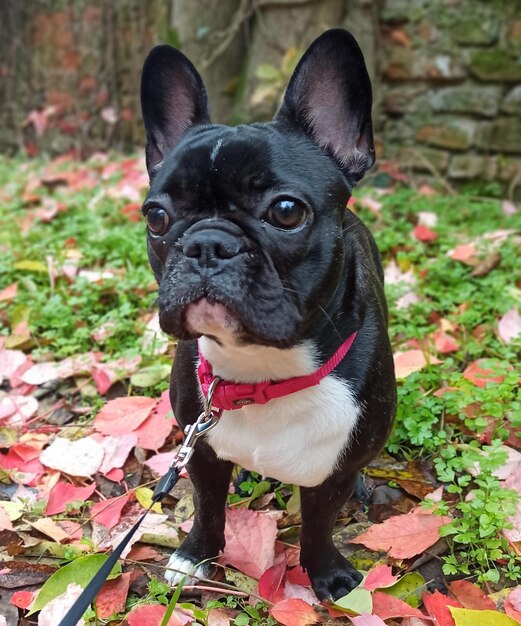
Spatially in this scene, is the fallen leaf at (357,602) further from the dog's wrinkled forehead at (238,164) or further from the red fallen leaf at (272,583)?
the dog's wrinkled forehead at (238,164)

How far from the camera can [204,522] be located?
194 centimetres

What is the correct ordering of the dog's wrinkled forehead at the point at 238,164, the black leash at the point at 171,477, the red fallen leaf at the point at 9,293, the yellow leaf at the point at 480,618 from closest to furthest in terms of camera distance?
the black leash at the point at 171,477 → the dog's wrinkled forehead at the point at 238,164 → the yellow leaf at the point at 480,618 → the red fallen leaf at the point at 9,293

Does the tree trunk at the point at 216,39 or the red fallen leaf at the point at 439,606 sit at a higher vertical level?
the tree trunk at the point at 216,39

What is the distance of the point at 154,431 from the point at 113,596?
681 millimetres

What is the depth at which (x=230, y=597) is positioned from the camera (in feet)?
6.07

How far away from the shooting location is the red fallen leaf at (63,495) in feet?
7.04

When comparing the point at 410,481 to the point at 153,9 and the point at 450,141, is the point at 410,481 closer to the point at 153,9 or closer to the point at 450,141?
the point at 450,141

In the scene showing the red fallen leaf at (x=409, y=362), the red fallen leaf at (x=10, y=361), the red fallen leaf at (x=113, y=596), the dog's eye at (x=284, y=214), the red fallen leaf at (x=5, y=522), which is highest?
the dog's eye at (x=284, y=214)

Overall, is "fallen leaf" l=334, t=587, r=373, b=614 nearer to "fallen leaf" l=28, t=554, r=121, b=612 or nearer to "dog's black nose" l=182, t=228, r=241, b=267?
"fallen leaf" l=28, t=554, r=121, b=612

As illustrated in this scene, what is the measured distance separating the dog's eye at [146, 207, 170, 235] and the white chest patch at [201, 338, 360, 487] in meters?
0.29

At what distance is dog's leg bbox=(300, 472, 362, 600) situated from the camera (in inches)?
70.2

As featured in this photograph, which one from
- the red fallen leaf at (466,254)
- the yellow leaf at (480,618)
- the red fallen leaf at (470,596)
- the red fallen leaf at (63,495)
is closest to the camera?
the yellow leaf at (480,618)

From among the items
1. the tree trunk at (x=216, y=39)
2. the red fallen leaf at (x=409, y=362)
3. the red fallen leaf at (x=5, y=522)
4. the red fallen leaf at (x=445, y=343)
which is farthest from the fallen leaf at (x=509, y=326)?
the tree trunk at (x=216, y=39)

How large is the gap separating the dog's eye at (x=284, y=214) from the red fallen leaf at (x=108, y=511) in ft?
3.64
